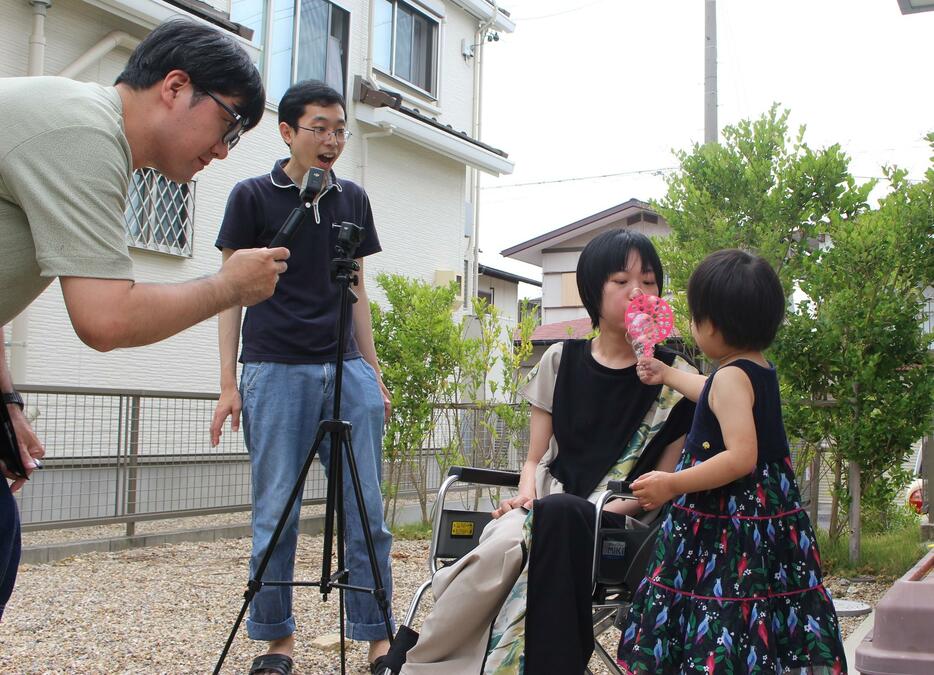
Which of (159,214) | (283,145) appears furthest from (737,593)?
(283,145)

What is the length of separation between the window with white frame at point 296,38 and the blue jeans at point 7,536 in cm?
797

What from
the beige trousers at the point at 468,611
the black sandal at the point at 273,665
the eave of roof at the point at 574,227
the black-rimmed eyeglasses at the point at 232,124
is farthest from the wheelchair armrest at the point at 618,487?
the eave of roof at the point at 574,227

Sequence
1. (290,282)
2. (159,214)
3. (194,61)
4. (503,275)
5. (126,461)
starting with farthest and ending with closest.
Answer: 1. (503,275)
2. (159,214)
3. (126,461)
4. (290,282)
5. (194,61)

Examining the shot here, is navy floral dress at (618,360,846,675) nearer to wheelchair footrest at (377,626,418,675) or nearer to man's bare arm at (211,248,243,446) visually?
wheelchair footrest at (377,626,418,675)

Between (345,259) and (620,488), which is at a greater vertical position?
(345,259)

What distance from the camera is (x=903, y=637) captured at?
203 cm

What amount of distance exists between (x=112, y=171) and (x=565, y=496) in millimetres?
1313

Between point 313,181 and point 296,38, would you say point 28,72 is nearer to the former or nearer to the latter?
point 296,38

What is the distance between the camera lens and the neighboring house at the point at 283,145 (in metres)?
7.57

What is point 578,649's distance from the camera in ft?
6.93

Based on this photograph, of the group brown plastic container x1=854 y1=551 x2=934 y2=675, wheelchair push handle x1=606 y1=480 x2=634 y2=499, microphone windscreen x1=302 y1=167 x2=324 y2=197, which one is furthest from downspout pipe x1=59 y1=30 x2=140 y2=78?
brown plastic container x1=854 y1=551 x2=934 y2=675

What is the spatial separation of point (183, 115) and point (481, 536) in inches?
54.3

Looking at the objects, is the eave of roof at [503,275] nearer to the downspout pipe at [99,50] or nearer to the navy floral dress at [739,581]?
the downspout pipe at [99,50]

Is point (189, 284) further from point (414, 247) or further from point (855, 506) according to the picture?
point (414, 247)
